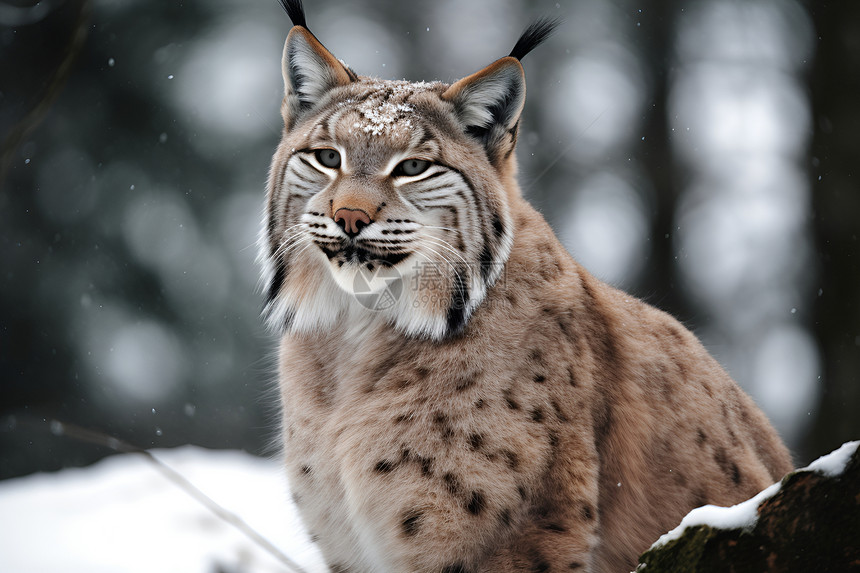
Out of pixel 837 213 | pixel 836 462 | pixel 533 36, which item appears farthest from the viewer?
pixel 837 213

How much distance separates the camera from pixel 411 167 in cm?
319

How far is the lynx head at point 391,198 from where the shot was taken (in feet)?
9.91

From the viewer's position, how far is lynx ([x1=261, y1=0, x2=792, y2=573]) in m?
2.87

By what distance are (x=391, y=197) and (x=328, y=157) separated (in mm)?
386

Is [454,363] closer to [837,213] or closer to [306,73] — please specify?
[306,73]

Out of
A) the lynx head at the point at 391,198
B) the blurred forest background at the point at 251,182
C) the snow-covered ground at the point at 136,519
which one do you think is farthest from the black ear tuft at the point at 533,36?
the blurred forest background at the point at 251,182

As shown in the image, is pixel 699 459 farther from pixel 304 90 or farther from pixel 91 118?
pixel 91 118

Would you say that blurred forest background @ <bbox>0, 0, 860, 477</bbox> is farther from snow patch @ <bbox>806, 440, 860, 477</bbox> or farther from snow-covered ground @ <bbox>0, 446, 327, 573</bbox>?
snow patch @ <bbox>806, 440, 860, 477</bbox>

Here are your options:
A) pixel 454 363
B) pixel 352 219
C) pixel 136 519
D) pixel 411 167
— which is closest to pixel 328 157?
pixel 411 167

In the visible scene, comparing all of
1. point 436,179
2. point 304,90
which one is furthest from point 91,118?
point 436,179

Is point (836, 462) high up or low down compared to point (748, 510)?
up

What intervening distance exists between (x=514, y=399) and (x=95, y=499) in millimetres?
3694

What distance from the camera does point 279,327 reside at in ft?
11.7

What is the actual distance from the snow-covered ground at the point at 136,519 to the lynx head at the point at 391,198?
998 millimetres
